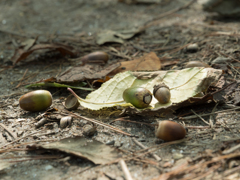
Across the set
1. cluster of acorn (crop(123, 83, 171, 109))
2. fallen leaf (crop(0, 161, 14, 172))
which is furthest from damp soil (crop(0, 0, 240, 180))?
cluster of acorn (crop(123, 83, 171, 109))

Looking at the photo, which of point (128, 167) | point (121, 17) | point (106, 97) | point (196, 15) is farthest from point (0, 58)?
point (196, 15)

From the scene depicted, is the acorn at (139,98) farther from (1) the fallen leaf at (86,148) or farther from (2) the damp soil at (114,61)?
(1) the fallen leaf at (86,148)

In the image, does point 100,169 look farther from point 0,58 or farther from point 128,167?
point 0,58

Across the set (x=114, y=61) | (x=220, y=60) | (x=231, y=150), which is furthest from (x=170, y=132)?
(x=114, y=61)

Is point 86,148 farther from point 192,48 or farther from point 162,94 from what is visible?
point 192,48

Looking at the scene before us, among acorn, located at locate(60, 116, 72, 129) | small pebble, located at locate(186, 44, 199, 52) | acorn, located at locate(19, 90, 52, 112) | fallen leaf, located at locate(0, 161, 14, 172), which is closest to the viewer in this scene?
fallen leaf, located at locate(0, 161, 14, 172)

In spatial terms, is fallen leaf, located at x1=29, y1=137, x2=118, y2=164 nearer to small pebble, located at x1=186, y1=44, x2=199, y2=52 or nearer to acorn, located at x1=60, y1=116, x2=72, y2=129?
acorn, located at x1=60, y1=116, x2=72, y2=129

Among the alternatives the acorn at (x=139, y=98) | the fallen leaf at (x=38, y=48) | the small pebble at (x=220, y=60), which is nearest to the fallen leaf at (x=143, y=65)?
the small pebble at (x=220, y=60)
